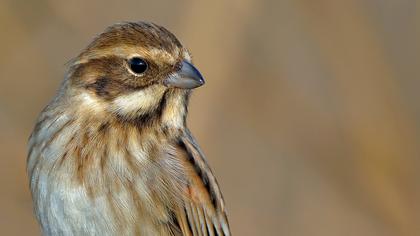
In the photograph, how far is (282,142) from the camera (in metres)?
7.51

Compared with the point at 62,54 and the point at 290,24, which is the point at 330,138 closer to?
the point at 290,24

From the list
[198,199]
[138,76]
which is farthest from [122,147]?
[198,199]

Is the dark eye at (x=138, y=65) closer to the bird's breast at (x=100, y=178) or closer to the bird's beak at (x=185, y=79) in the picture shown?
the bird's beak at (x=185, y=79)

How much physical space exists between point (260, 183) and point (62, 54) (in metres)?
1.58

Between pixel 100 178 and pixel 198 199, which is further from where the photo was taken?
pixel 198 199

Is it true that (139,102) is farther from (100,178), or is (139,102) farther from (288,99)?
(288,99)

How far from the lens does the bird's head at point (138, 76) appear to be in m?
5.45

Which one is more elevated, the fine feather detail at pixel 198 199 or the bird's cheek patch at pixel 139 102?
the bird's cheek patch at pixel 139 102

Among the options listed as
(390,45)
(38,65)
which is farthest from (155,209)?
(390,45)

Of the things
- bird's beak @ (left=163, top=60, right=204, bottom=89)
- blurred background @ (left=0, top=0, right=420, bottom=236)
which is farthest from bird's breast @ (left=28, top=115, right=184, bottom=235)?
blurred background @ (left=0, top=0, right=420, bottom=236)

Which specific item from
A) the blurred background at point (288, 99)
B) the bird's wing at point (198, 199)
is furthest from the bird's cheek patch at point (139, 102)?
the blurred background at point (288, 99)

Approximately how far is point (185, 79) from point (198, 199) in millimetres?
527

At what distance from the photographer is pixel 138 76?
543 centimetres

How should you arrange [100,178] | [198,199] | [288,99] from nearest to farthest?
[100,178], [198,199], [288,99]
